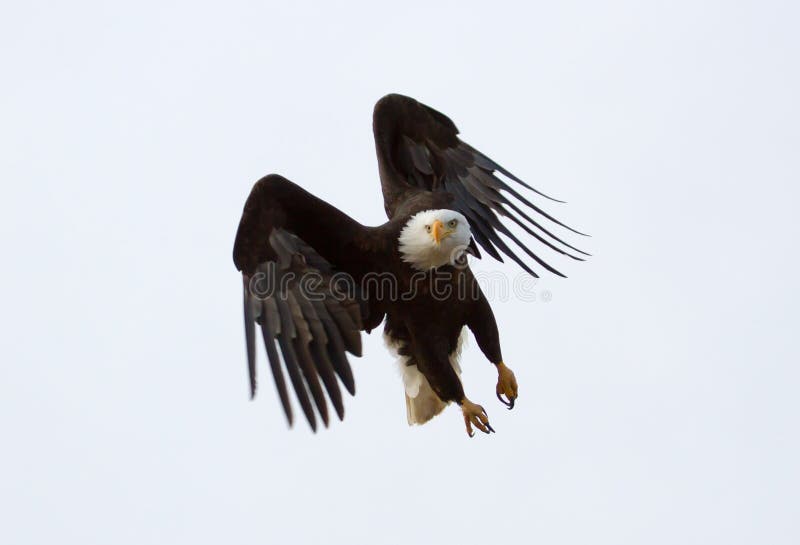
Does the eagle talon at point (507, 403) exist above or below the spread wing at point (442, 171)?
below

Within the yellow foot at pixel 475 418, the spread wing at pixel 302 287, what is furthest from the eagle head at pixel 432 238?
the yellow foot at pixel 475 418

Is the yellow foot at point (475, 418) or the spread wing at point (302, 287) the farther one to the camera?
the yellow foot at point (475, 418)

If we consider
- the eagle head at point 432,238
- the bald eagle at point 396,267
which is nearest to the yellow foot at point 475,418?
the bald eagle at point 396,267

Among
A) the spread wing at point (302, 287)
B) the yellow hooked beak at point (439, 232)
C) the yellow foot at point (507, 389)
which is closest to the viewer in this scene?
the spread wing at point (302, 287)

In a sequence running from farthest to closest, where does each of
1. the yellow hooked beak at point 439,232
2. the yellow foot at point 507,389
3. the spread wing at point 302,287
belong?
the yellow foot at point 507,389, the yellow hooked beak at point 439,232, the spread wing at point 302,287

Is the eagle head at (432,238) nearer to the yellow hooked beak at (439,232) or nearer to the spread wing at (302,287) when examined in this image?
the yellow hooked beak at (439,232)

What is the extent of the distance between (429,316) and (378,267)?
45 cm

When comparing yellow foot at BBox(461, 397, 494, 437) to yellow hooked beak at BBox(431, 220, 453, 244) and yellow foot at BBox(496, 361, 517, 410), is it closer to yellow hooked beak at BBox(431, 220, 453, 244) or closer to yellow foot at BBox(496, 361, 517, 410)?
yellow foot at BBox(496, 361, 517, 410)

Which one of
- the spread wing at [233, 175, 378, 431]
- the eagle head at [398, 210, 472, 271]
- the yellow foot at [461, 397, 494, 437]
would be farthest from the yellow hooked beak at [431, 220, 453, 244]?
the yellow foot at [461, 397, 494, 437]

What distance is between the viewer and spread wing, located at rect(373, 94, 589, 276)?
368 inches

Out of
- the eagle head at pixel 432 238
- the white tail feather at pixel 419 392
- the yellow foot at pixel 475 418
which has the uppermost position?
the eagle head at pixel 432 238

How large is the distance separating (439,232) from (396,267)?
1.14 feet

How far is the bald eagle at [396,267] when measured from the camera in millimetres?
8070

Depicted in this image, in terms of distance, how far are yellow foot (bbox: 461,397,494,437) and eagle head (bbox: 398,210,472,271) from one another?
0.90m
